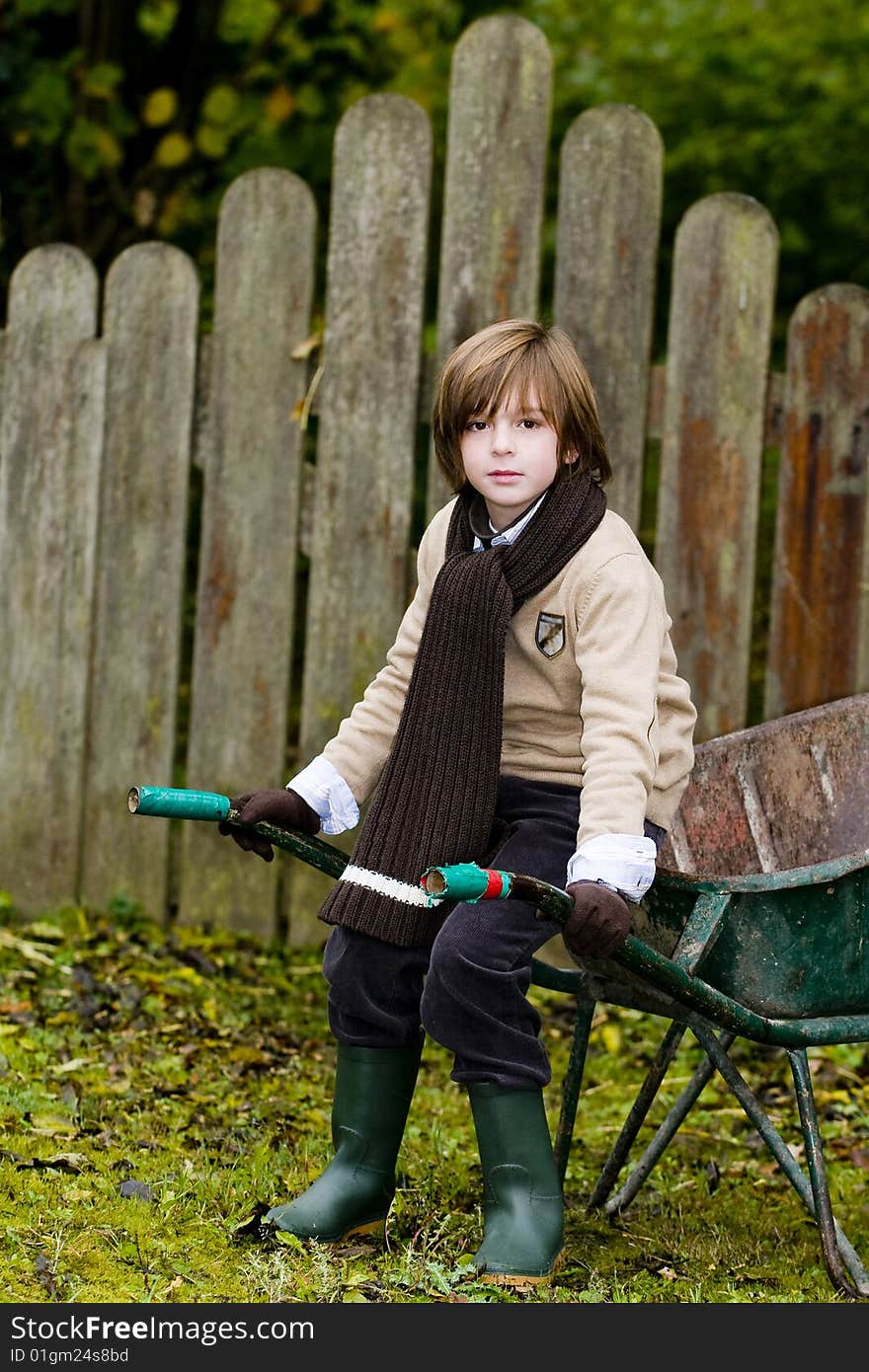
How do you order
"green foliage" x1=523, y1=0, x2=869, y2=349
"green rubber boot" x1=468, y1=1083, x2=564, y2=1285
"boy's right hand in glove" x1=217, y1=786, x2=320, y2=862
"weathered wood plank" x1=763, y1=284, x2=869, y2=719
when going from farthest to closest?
"green foliage" x1=523, y1=0, x2=869, y2=349 → "weathered wood plank" x1=763, y1=284, x2=869, y2=719 → "boy's right hand in glove" x1=217, y1=786, x2=320, y2=862 → "green rubber boot" x1=468, y1=1083, x2=564, y2=1285

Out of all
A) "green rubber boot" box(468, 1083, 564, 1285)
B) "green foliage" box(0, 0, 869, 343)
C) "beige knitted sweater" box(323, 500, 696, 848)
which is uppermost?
"green foliage" box(0, 0, 869, 343)

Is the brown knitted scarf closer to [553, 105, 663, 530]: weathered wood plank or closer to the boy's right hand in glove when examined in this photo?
the boy's right hand in glove

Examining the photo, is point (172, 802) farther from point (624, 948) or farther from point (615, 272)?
point (615, 272)

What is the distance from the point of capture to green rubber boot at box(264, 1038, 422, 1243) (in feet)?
9.18

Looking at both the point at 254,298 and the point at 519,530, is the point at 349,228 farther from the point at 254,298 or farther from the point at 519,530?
the point at 519,530

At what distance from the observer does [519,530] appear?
2912 mm

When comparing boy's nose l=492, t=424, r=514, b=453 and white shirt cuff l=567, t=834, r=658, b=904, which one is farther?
boy's nose l=492, t=424, r=514, b=453

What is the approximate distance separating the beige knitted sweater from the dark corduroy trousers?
96 mm

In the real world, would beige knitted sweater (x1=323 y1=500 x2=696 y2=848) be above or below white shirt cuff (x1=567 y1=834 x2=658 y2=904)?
above

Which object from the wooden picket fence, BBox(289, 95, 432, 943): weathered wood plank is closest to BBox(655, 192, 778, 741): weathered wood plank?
the wooden picket fence

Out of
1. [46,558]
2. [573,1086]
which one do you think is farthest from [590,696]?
[46,558]

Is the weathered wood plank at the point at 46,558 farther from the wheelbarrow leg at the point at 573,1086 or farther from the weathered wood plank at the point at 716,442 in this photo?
the wheelbarrow leg at the point at 573,1086

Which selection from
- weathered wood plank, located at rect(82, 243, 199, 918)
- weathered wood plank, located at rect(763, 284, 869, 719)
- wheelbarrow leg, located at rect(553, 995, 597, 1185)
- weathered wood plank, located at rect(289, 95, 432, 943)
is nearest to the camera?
wheelbarrow leg, located at rect(553, 995, 597, 1185)

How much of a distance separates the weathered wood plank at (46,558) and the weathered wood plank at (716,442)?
158cm
